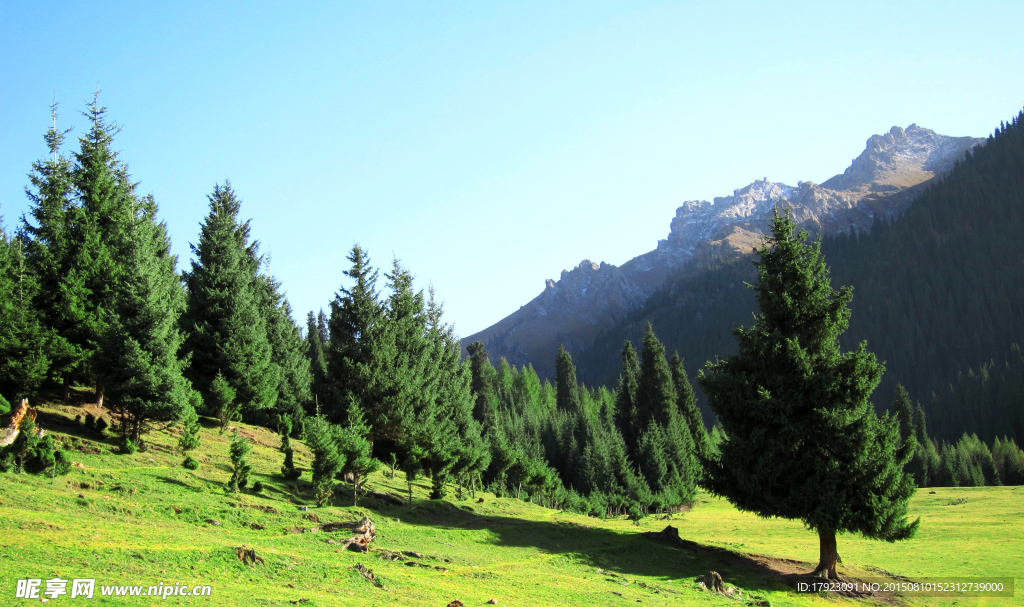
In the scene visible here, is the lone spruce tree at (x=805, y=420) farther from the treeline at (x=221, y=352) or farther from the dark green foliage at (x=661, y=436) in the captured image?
the dark green foliage at (x=661, y=436)

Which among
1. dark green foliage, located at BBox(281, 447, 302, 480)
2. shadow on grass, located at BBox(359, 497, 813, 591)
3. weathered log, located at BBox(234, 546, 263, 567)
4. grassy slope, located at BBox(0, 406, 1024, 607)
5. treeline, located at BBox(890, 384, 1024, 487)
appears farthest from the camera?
treeline, located at BBox(890, 384, 1024, 487)

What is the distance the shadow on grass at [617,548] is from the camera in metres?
27.0

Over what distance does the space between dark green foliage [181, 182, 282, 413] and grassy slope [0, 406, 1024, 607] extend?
11.3ft

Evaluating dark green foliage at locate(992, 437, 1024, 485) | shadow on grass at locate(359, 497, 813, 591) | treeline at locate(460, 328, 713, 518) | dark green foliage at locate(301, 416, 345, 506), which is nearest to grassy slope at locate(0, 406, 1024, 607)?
shadow on grass at locate(359, 497, 813, 591)

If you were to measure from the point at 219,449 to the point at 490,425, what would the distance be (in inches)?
1922

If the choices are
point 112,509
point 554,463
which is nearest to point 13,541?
point 112,509

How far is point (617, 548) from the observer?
30344 millimetres

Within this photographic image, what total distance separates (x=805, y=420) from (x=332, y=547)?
71.8 feet

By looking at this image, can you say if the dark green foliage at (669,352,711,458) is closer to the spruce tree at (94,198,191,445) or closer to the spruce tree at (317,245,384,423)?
the spruce tree at (317,245,384,423)

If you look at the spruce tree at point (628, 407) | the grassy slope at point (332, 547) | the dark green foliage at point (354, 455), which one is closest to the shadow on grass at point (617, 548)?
the grassy slope at point (332, 547)

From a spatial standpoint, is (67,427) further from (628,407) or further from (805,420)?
(628,407)

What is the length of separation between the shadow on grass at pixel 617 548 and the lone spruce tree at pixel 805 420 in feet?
8.48

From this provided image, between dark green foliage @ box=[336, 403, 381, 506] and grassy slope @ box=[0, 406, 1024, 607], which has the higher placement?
dark green foliage @ box=[336, 403, 381, 506]

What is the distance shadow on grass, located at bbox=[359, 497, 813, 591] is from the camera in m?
27.0
